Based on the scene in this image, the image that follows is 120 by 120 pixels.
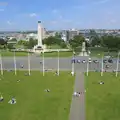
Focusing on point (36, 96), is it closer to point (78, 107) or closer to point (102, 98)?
point (78, 107)

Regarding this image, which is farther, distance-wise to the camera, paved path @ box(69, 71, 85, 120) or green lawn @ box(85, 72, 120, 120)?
green lawn @ box(85, 72, 120, 120)

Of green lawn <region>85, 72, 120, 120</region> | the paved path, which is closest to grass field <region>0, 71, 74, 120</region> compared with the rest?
the paved path

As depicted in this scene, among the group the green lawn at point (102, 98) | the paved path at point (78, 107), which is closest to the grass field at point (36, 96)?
the paved path at point (78, 107)

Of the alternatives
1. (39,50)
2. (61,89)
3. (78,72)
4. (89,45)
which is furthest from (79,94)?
(89,45)

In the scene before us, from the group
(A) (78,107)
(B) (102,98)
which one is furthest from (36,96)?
(B) (102,98)

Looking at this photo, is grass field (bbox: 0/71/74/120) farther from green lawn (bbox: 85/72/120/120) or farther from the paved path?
green lawn (bbox: 85/72/120/120)

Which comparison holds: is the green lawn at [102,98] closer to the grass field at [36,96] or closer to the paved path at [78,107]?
the paved path at [78,107]

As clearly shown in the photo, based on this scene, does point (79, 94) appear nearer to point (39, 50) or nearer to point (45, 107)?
point (45, 107)
